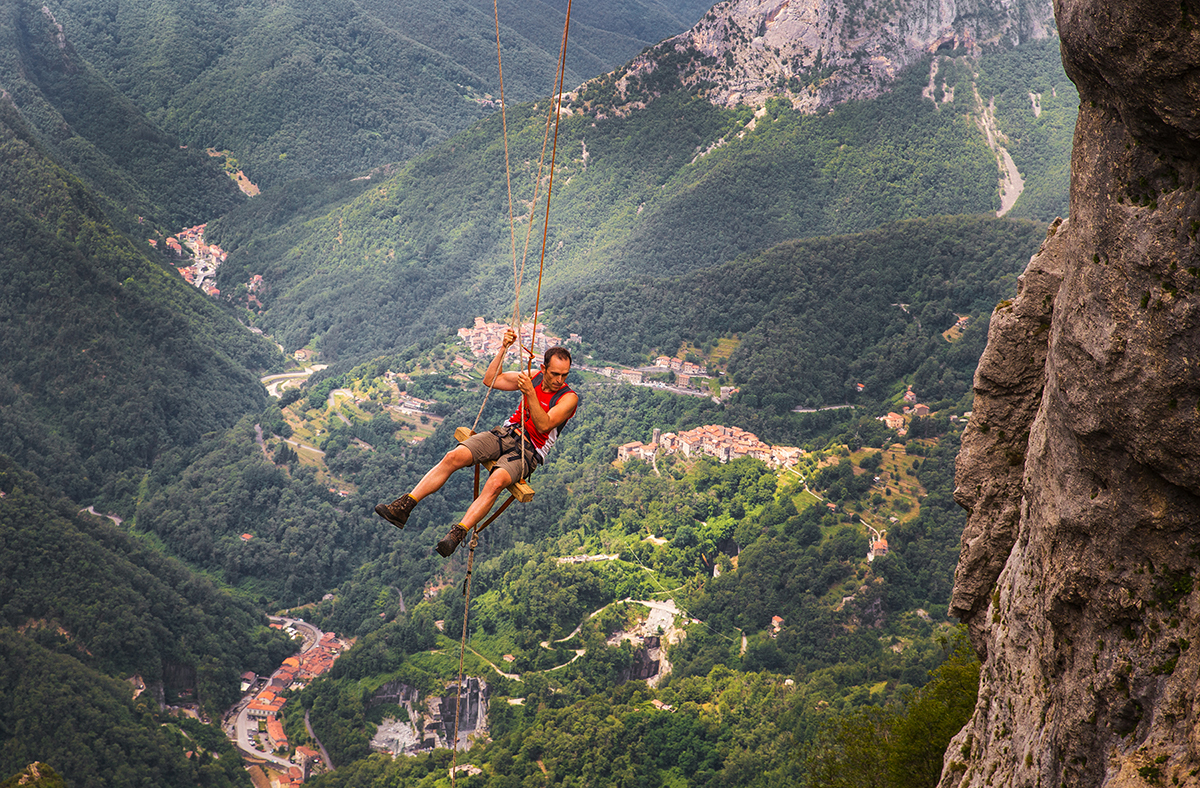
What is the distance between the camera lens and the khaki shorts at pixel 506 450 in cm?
1210

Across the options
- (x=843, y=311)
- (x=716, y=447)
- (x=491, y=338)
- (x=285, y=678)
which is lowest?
(x=285, y=678)

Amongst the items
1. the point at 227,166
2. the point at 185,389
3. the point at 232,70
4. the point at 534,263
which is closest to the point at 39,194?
the point at 185,389

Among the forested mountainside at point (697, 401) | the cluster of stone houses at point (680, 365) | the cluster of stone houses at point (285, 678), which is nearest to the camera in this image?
the cluster of stone houses at point (285, 678)

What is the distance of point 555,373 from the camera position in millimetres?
12398

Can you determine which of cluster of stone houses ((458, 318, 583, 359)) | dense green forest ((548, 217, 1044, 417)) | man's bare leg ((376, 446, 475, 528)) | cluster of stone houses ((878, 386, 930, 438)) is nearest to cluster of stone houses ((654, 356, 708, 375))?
dense green forest ((548, 217, 1044, 417))

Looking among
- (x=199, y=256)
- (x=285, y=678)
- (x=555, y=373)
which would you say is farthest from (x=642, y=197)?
(x=555, y=373)

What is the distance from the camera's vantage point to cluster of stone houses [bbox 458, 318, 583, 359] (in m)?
92.6

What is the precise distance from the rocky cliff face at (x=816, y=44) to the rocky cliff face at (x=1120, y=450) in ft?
394

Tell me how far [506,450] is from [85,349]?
307 feet

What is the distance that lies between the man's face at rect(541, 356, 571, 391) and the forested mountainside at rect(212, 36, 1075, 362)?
303 ft

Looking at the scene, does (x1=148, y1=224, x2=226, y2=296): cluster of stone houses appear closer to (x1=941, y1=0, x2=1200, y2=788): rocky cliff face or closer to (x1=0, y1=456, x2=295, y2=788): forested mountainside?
(x1=0, y1=456, x2=295, y2=788): forested mountainside

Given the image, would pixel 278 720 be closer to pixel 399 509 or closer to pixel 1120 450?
pixel 399 509

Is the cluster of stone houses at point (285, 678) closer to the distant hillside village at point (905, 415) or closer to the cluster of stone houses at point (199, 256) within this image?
the distant hillside village at point (905, 415)

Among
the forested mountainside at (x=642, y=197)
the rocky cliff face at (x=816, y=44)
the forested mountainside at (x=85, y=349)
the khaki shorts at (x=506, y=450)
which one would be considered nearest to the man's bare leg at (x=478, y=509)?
the khaki shorts at (x=506, y=450)
